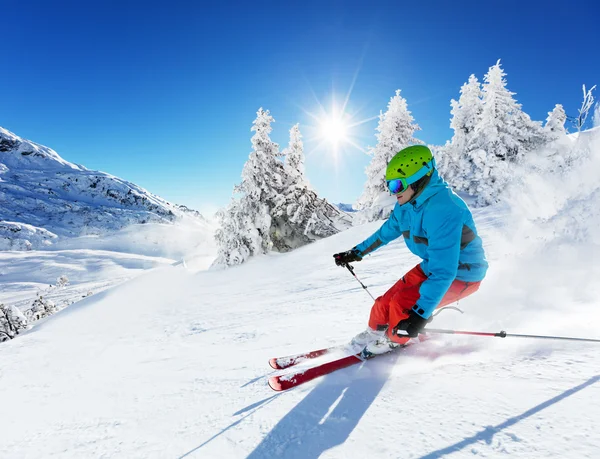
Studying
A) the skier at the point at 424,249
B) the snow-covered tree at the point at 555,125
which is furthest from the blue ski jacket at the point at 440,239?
the snow-covered tree at the point at 555,125

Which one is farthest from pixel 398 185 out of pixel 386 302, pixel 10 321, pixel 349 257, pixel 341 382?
pixel 10 321

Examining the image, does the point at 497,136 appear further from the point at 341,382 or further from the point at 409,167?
the point at 341,382

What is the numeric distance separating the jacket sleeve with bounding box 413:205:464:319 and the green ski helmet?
0.35 meters

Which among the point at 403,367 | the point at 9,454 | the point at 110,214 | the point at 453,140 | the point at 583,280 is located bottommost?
the point at 9,454

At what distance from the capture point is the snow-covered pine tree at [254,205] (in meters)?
20.5

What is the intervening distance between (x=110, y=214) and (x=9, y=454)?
212m

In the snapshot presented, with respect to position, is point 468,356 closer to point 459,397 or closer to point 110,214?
point 459,397

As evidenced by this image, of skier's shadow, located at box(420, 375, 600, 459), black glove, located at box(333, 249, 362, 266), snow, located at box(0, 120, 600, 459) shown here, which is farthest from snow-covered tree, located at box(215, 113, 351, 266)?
skier's shadow, located at box(420, 375, 600, 459)

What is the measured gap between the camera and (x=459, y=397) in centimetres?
219

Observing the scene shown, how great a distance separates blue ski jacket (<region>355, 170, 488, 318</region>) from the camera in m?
2.63

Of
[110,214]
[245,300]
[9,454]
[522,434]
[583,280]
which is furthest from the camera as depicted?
[110,214]

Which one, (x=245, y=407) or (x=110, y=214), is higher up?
(x=110, y=214)

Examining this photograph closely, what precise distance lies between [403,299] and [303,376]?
120 centimetres

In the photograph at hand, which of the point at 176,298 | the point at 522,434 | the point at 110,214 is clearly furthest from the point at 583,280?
the point at 110,214
